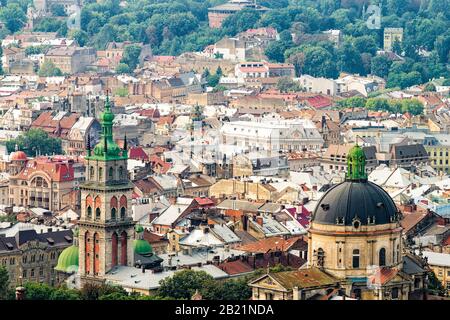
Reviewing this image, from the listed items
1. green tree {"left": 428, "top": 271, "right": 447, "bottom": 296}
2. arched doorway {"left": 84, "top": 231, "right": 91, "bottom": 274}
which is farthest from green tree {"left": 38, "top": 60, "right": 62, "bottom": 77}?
green tree {"left": 428, "top": 271, "right": 447, "bottom": 296}

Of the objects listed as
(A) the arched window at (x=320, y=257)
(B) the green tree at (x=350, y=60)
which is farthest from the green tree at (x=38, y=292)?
(B) the green tree at (x=350, y=60)

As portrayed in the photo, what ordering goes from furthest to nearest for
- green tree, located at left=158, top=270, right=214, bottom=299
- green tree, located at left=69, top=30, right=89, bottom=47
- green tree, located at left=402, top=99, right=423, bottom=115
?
green tree, located at left=69, top=30, right=89, bottom=47 < green tree, located at left=402, top=99, right=423, bottom=115 < green tree, located at left=158, top=270, right=214, bottom=299

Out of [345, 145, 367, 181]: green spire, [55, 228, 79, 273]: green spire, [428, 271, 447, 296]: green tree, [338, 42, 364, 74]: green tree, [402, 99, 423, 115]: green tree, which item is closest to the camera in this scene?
[345, 145, 367, 181]: green spire

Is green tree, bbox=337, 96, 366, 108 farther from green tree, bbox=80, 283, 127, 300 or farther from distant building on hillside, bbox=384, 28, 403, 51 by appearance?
green tree, bbox=80, 283, 127, 300

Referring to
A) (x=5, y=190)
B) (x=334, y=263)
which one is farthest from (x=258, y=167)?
(x=334, y=263)
